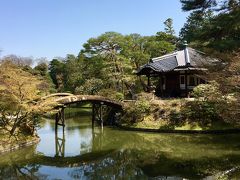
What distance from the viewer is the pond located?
14.0 meters

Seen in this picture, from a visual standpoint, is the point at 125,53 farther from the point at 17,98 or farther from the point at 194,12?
the point at 194,12

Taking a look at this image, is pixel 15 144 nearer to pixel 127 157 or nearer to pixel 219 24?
pixel 127 157

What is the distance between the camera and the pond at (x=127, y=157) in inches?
553

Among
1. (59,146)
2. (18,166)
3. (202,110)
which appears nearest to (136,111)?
(202,110)

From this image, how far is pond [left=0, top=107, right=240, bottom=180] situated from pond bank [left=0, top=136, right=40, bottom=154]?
48 centimetres

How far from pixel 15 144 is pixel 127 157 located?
6.56 meters

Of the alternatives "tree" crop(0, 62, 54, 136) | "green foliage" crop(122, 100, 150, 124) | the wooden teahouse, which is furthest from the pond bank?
the wooden teahouse

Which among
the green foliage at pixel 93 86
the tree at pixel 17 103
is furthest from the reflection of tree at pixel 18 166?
the green foliage at pixel 93 86

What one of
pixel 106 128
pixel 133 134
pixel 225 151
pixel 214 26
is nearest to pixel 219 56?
pixel 214 26

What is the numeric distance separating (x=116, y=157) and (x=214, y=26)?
854 cm

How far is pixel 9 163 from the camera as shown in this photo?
16078mm

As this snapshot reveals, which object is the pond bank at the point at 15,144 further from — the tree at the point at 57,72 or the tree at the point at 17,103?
the tree at the point at 57,72

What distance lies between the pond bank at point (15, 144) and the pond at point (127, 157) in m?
0.48

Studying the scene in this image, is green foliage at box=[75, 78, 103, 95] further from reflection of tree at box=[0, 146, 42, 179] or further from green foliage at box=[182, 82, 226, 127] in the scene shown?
reflection of tree at box=[0, 146, 42, 179]
